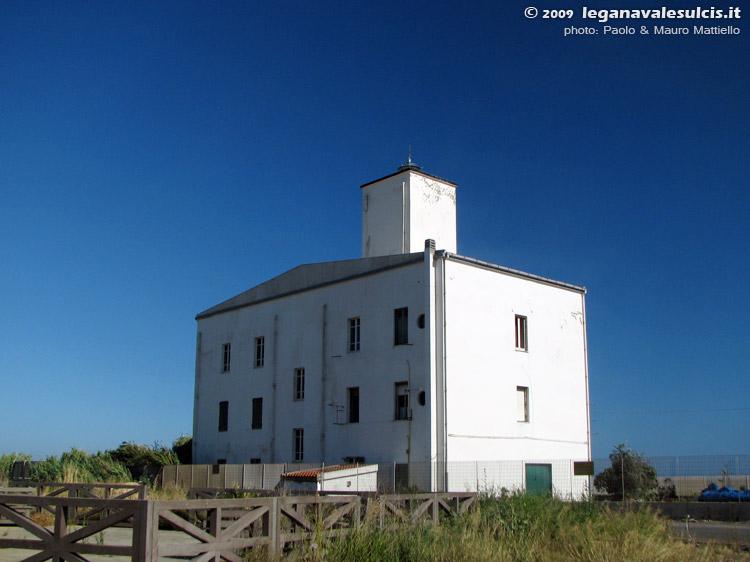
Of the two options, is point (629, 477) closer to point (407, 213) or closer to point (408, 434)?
point (408, 434)

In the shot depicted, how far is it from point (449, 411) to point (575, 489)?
6866mm

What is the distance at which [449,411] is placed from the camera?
2558 centimetres

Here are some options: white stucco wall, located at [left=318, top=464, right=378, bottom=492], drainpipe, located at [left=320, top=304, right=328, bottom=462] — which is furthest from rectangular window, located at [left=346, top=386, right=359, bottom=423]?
white stucco wall, located at [left=318, top=464, right=378, bottom=492]

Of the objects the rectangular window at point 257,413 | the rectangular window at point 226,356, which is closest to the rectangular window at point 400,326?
the rectangular window at point 257,413

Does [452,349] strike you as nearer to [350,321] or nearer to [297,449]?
[350,321]

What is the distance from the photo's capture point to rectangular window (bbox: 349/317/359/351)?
29.5m

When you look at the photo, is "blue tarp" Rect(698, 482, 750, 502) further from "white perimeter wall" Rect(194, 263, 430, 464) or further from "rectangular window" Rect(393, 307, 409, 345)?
"rectangular window" Rect(393, 307, 409, 345)

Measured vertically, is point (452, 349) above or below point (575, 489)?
above

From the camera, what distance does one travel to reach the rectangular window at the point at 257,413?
109 feet

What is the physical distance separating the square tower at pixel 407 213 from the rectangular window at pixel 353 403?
19.7 feet

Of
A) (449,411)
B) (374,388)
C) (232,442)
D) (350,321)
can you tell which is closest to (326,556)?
(449,411)

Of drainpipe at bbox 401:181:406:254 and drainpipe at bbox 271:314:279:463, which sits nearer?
drainpipe at bbox 401:181:406:254

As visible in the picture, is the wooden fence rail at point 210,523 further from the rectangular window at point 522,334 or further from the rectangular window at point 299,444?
the rectangular window at point 299,444

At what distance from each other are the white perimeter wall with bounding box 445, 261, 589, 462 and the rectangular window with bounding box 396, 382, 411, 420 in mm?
1754
